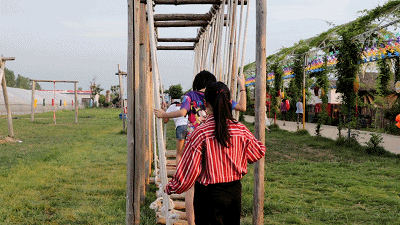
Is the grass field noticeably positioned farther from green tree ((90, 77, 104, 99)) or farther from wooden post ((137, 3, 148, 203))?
green tree ((90, 77, 104, 99))

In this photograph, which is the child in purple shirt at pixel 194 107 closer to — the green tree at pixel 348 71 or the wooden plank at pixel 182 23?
the wooden plank at pixel 182 23

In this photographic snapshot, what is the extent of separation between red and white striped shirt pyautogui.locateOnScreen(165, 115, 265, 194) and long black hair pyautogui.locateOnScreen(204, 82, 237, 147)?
0.04m

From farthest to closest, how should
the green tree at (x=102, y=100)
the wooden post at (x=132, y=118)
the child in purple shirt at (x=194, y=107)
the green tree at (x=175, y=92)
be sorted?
the green tree at (x=102, y=100) < the green tree at (x=175, y=92) < the wooden post at (x=132, y=118) < the child in purple shirt at (x=194, y=107)

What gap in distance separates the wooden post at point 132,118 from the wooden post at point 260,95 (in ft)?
3.44

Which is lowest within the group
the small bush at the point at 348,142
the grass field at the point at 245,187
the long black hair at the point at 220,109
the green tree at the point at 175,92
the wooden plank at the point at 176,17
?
the grass field at the point at 245,187

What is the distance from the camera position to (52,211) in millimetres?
3859

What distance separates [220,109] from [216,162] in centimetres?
28

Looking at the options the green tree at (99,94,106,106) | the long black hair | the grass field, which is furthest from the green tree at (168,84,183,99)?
the green tree at (99,94,106,106)

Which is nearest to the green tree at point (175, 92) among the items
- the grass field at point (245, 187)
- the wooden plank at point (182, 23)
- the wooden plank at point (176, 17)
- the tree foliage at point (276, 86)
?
the tree foliage at point (276, 86)

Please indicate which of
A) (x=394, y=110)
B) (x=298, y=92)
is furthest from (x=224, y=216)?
(x=298, y=92)

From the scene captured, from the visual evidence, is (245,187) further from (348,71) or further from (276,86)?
(276,86)

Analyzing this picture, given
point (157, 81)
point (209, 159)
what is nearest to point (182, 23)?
point (157, 81)

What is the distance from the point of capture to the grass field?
3740mm

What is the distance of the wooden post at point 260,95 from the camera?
96.2 inches
